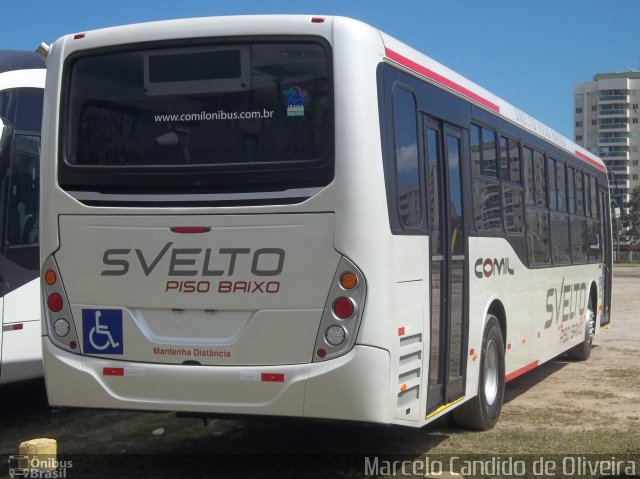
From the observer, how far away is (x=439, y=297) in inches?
296

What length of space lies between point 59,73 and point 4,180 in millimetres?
2283

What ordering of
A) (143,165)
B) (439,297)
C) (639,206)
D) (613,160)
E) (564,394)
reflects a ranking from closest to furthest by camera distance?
(143,165)
(439,297)
(564,394)
(639,206)
(613,160)

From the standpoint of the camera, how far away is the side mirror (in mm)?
8891

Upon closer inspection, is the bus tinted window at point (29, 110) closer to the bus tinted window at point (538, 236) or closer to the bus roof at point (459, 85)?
the bus roof at point (459, 85)

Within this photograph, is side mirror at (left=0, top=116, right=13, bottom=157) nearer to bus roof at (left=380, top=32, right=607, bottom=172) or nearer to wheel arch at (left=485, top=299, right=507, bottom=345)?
bus roof at (left=380, top=32, right=607, bottom=172)

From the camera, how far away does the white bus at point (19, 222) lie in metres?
8.86

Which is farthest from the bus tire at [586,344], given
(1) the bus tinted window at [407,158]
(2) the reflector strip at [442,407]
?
(1) the bus tinted window at [407,158]

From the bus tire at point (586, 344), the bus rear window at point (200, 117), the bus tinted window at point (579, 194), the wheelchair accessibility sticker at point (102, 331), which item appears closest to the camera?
the bus rear window at point (200, 117)

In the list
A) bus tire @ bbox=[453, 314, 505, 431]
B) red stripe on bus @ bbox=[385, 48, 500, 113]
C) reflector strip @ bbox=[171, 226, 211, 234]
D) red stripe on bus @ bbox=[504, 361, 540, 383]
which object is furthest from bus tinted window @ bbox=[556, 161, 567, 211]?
reflector strip @ bbox=[171, 226, 211, 234]

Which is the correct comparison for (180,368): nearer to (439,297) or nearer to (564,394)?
(439,297)

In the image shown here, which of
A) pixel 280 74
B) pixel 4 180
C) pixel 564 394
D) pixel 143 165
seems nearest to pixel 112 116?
pixel 143 165

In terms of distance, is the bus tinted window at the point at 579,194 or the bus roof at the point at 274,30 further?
the bus tinted window at the point at 579,194

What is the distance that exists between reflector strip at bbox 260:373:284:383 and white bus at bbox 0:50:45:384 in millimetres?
3519

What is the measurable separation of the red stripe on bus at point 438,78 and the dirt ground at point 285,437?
8.93 ft
